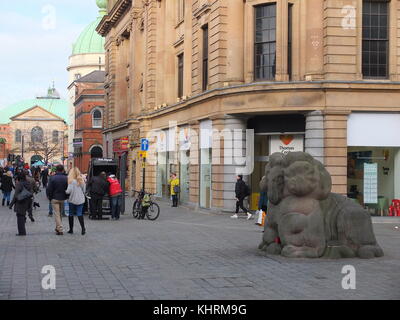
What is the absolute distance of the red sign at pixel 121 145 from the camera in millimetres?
42694

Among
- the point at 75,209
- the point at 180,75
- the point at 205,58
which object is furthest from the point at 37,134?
the point at 75,209

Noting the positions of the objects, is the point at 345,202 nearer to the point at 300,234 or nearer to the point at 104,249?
the point at 300,234

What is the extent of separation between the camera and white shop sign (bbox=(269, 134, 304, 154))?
78.6 feet

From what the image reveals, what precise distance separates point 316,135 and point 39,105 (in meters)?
Answer: 129

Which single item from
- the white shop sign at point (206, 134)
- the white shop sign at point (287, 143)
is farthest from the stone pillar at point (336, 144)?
the white shop sign at point (206, 134)

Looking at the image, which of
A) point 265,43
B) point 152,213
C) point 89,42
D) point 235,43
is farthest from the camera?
point 89,42

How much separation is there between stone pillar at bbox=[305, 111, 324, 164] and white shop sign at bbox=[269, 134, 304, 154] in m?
1.00

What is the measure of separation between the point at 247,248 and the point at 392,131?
1110 cm

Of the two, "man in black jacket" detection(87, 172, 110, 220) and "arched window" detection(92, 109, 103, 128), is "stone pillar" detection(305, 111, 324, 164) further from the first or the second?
"arched window" detection(92, 109, 103, 128)

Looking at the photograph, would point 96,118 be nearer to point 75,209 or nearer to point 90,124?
point 90,124

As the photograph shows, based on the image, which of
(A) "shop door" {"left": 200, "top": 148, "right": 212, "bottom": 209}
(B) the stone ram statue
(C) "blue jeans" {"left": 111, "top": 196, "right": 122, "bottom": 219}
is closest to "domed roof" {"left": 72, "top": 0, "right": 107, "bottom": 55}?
(A) "shop door" {"left": 200, "top": 148, "right": 212, "bottom": 209}

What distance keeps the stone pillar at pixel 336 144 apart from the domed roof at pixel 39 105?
122969 millimetres

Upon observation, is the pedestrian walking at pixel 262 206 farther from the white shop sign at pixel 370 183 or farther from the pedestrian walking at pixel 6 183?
the pedestrian walking at pixel 6 183

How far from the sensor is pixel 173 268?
10.9m
